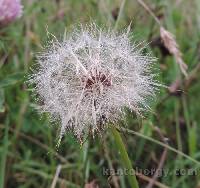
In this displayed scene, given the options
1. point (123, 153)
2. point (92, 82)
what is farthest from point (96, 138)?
point (92, 82)

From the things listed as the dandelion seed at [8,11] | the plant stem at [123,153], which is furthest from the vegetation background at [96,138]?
the plant stem at [123,153]

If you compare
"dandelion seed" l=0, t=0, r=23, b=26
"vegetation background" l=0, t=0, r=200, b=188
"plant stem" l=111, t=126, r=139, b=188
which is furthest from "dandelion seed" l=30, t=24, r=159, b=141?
"dandelion seed" l=0, t=0, r=23, b=26

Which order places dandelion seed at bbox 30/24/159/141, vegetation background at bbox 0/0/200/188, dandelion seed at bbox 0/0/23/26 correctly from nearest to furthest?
dandelion seed at bbox 30/24/159/141, vegetation background at bbox 0/0/200/188, dandelion seed at bbox 0/0/23/26

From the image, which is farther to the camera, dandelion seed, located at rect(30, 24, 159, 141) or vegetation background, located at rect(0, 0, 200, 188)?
vegetation background, located at rect(0, 0, 200, 188)

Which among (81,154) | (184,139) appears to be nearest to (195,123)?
(184,139)

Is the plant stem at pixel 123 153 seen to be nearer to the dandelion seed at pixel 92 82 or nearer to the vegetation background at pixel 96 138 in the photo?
the dandelion seed at pixel 92 82

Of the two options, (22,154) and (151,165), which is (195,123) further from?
(22,154)

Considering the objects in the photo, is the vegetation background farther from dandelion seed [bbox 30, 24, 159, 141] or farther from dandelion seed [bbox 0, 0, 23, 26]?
dandelion seed [bbox 30, 24, 159, 141]
